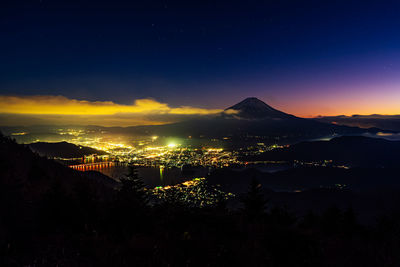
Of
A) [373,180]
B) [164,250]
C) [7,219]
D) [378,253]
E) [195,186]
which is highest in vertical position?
[164,250]

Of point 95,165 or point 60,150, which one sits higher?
point 60,150

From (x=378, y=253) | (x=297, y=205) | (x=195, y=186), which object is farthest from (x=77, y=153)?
(x=378, y=253)

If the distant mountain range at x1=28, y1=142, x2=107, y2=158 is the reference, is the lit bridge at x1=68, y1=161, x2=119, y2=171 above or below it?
below

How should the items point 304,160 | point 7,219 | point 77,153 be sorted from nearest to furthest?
point 7,219
point 77,153
point 304,160

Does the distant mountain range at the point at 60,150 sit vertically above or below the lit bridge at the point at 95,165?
above

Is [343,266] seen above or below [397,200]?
above

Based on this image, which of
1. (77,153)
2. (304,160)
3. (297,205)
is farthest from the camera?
Result: (304,160)

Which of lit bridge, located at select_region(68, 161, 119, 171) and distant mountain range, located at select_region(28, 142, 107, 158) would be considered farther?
distant mountain range, located at select_region(28, 142, 107, 158)

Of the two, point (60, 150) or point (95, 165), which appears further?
point (60, 150)

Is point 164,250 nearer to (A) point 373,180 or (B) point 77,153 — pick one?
(A) point 373,180

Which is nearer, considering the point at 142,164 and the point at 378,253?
the point at 378,253

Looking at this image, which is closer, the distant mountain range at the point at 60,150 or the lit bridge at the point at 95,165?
the lit bridge at the point at 95,165
